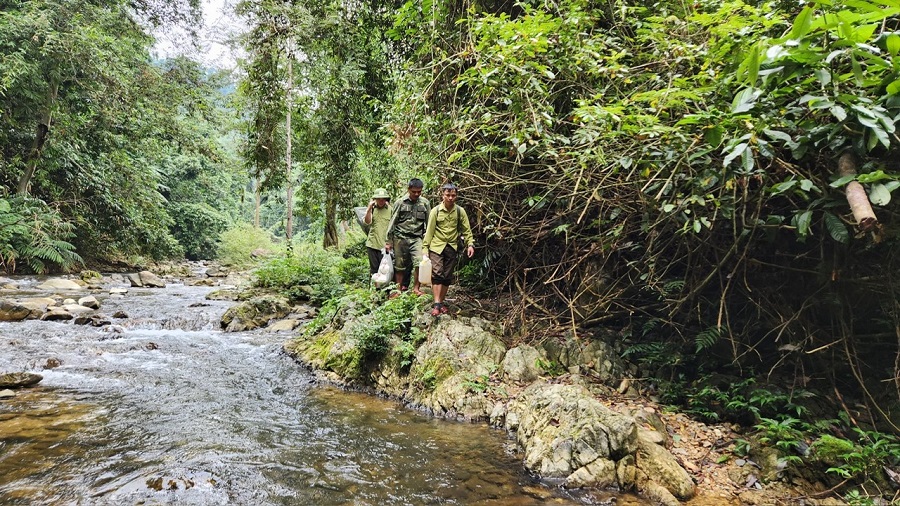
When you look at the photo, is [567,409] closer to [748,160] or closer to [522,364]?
[522,364]

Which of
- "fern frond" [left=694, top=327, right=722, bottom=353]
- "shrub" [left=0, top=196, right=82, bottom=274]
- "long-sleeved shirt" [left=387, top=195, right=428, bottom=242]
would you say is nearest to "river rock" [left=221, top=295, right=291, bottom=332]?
"long-sleeved shirt" [left=387, top=195, right=428, bottom=242]

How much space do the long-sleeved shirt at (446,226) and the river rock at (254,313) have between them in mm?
5364

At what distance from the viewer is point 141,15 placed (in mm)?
16062

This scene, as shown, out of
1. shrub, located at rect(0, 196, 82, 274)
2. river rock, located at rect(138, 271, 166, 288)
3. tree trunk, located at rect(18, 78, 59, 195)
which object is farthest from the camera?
river rock, located at rect(138, 271, 166, 288)

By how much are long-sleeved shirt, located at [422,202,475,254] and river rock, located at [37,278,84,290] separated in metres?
13.0

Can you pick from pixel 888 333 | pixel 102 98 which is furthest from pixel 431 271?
pixel 102 98

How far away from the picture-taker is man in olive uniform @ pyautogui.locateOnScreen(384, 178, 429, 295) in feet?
22.4

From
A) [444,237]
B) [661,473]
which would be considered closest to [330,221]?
[444,237]

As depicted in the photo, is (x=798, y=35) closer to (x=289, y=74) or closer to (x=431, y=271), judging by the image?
(x=431, y=271)

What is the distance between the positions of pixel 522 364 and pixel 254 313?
6794 millimetres

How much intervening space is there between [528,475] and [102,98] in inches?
690

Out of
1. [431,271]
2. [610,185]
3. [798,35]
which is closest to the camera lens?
[798,35]

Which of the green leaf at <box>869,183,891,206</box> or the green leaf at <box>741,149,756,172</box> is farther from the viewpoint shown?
the green leaf at <box>741,149,756,172</box>

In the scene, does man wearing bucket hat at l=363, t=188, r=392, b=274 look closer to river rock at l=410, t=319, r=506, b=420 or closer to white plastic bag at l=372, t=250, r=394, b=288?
white plastic bag at l=372, t=250, r=394, b=288
